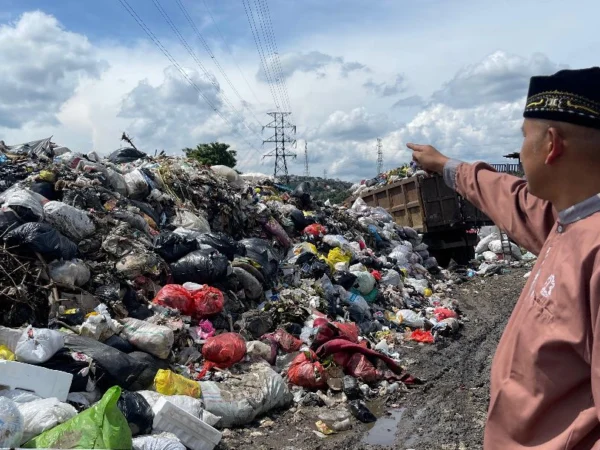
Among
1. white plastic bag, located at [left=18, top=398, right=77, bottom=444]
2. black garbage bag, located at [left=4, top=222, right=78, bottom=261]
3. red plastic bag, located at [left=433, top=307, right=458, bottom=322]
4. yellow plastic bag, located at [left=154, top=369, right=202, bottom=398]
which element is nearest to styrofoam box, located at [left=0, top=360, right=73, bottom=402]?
white plastic bag, located at [left=18, top=398, right=77, bottom=444]

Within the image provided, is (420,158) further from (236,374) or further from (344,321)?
(344,321)

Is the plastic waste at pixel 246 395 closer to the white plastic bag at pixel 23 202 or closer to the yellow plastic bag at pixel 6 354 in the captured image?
the yellow plastic bag at pixel 6 354

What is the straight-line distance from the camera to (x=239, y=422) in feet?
13.8

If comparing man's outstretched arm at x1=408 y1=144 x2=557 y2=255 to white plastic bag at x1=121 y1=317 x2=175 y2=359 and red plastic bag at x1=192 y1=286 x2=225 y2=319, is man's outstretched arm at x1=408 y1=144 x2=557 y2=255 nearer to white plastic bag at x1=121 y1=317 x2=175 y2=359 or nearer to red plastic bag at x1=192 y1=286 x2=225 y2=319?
white plastic bag at x1=121 y1=317 x2=175 y2=359

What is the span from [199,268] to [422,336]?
2.80 m

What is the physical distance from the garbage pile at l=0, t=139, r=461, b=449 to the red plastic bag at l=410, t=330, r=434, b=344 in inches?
1.8

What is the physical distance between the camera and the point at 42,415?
3.15 metres

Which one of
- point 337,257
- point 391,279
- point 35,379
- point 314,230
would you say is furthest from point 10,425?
point 314,230

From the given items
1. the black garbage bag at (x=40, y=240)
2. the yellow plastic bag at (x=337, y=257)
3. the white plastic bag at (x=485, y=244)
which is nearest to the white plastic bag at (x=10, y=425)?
the black garbage bag at (x=40, y=240)

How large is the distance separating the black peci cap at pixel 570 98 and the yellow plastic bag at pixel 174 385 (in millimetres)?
3499

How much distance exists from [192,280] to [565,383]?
5.14 metres

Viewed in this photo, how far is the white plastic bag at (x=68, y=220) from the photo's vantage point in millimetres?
5609

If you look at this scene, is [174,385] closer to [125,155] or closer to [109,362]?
[109,362]

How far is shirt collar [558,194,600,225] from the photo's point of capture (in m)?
1.12
